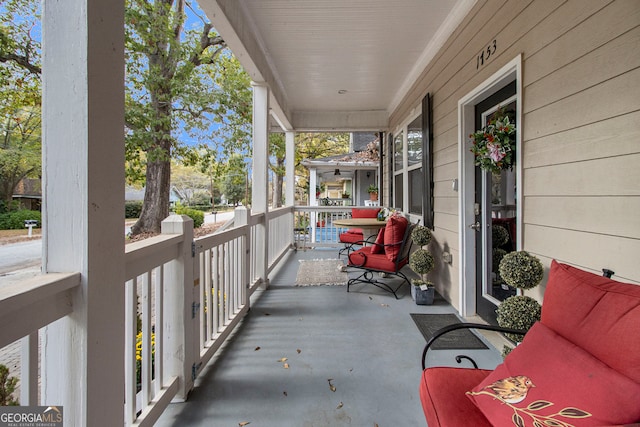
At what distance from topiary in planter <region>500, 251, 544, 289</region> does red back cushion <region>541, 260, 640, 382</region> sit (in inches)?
21.4

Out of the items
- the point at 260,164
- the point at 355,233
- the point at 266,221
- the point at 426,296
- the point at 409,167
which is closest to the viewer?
the point at 426,296

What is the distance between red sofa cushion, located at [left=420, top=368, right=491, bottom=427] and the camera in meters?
1.08

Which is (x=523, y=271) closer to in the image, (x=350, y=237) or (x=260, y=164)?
(x=260, y=164)

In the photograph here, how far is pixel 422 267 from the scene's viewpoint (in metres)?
3.48

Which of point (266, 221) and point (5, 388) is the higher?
point (266, 221)

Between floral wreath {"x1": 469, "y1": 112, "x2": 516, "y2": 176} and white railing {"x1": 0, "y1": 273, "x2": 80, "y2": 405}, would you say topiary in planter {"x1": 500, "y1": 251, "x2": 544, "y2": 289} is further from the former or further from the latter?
white railing {"x1": 0, "y1": 273, "x2": 80, "y2": 405}

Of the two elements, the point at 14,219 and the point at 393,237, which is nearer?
the point at 14,219

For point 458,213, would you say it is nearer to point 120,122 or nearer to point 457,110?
point 457,110

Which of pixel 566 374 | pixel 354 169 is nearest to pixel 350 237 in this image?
pixel 354 169

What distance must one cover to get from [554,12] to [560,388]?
6.48ft

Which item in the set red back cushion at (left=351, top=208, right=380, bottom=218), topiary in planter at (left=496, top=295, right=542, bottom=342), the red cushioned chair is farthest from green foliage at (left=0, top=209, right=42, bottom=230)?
red back cushion at (left=351, top=208, right=380, bottom=218)

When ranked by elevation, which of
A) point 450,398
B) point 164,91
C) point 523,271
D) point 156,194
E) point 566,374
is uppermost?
point 164,91

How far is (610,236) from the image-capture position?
1423 millimetres

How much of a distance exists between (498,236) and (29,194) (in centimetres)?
315
